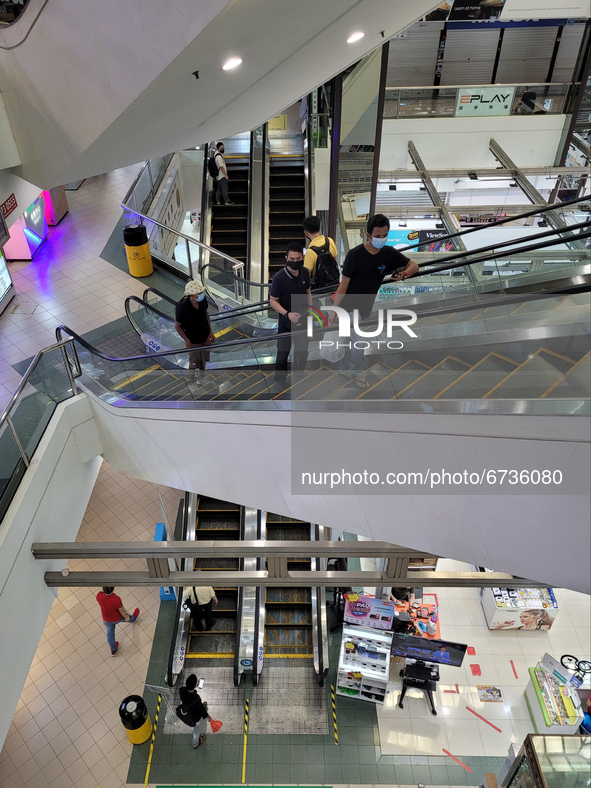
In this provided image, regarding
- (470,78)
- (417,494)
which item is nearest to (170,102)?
(417,494)

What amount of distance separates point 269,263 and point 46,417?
21.9 ft

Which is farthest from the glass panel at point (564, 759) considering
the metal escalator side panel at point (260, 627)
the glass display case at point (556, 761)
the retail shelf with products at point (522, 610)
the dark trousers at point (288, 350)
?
the dark trousers at point (288, 350)

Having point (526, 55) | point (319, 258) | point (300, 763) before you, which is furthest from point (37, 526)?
point (526, 55)

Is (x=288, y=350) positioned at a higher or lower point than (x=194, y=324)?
lower

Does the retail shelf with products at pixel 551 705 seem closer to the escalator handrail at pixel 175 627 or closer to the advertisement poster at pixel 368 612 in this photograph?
the advertisement poster at pixel 368 612

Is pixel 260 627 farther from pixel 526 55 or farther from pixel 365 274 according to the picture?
pixel 526 55

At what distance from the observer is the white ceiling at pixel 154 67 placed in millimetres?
4480

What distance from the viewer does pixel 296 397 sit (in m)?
4.82

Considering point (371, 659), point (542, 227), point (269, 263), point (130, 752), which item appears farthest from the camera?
point (269, 263)

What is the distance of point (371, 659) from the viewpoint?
829 centimetres

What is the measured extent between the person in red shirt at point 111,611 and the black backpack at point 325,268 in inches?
194

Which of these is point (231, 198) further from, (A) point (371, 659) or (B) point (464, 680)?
(B) point (464, 680)

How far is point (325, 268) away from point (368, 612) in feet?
17.6

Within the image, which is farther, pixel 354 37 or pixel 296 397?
pixel 354 37
